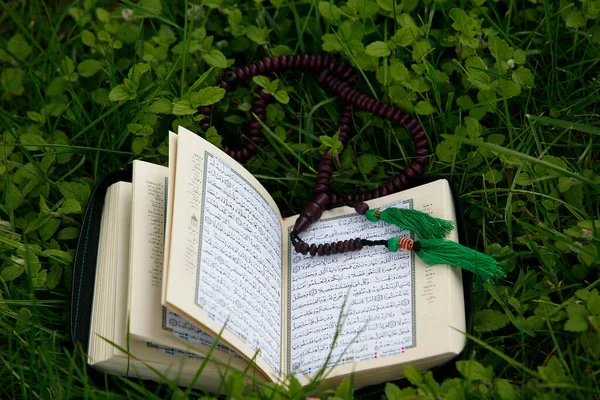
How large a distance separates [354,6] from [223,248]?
1.12m

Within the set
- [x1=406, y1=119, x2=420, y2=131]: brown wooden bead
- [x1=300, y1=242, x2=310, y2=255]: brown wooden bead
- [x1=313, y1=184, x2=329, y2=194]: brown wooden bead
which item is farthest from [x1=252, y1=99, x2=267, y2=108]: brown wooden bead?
[x1=300, y1=242, x2=310, y2=255]: brown wooden bead

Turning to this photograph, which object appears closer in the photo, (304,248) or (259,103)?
(304,248)

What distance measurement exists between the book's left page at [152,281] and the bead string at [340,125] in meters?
0.43

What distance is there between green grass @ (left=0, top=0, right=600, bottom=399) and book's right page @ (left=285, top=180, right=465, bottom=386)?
100 millimetres

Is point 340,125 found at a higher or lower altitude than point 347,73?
lower

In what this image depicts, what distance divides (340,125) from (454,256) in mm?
779

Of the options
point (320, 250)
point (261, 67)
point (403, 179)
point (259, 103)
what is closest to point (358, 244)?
point (320, 250)

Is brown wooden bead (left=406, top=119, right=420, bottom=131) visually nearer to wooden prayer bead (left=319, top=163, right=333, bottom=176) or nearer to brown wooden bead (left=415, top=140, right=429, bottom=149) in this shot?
brown wooden bead (left=415, top=140, right=429, bottom=149)

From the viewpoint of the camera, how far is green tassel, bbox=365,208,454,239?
212cm

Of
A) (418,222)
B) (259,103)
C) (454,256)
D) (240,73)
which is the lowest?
(454,256)

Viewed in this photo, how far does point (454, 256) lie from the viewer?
2.05 metres

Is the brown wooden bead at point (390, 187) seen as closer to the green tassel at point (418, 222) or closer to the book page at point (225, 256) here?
the green tassel at point (418, 222)

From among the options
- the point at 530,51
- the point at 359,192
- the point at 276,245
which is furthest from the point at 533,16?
the point at 276,245

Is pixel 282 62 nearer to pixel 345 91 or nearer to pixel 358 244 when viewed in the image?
pixel 345 91
